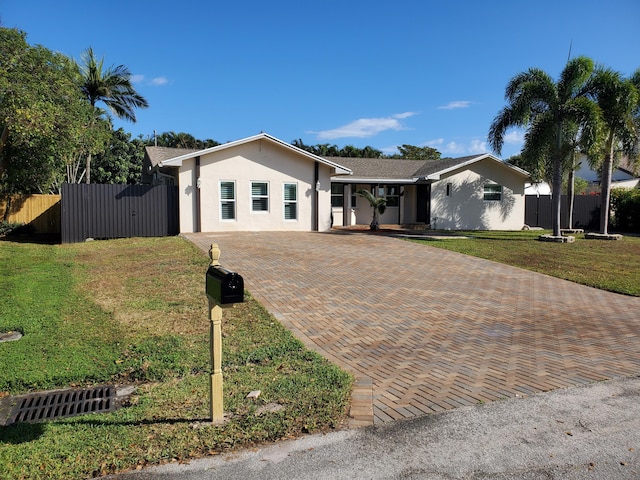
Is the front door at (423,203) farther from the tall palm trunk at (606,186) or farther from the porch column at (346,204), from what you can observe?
the tall palm trunk at (606,186)

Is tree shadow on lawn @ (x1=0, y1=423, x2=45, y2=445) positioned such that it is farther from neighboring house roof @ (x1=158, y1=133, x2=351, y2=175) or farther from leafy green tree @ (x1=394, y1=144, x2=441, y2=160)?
leafy green tree @ (x1=394, y1=144, x2=441, y2=160)

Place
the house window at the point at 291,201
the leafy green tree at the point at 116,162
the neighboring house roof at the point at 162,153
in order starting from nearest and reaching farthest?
1. the house window at the point at 291,201
2. the neighboring house roof at the point at 162,153
3. the leafy green tree at the point at 116,162

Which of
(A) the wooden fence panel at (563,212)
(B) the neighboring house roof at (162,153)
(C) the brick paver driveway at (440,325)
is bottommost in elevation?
(C) the brick paver driveway at (440,325)

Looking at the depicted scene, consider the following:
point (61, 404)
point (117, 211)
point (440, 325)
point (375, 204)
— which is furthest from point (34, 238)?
point (440, 325)

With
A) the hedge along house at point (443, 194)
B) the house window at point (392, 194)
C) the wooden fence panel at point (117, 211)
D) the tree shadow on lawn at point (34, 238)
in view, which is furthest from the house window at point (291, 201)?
the tree shadow on lawn at point (34, 238)

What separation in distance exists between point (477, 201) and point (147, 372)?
22.8 meters

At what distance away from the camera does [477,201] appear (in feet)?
82.5

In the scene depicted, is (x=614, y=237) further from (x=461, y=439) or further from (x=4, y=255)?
(x=4, y=255)

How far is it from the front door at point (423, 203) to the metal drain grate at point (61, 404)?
21.4m

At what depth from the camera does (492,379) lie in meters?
4.82

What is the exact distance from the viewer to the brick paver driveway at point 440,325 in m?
4.67

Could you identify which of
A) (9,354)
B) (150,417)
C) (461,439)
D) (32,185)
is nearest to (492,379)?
(461,439)

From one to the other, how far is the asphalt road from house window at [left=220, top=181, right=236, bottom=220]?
16862 mm

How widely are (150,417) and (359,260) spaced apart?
9.21 metres
